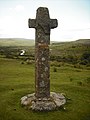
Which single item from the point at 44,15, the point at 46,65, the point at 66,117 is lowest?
the point at 66,117

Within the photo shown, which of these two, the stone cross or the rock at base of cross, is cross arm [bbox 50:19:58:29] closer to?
the stone cross

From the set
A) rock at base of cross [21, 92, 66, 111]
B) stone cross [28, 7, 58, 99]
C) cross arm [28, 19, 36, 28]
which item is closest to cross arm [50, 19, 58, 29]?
stone cross [28, 7, 58, 99]

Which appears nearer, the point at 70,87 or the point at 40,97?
the point at 40,97

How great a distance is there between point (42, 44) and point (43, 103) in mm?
3847

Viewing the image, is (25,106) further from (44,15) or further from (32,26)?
(44,15)

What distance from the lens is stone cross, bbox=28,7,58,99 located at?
41.8 ft

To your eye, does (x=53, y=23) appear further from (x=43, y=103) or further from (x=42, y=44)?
(x=43, y=103)

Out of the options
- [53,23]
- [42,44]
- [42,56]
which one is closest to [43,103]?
[42,56]

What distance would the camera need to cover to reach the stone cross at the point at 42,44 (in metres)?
12.7

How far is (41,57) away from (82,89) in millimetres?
6102

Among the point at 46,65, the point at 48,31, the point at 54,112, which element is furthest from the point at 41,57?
the point at 54,112

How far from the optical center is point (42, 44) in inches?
503

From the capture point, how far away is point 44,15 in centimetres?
1275

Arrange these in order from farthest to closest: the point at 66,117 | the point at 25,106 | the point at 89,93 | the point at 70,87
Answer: the point at 70,87 → the point at 89,93 → the point at 25,106 → the point at 66,117
